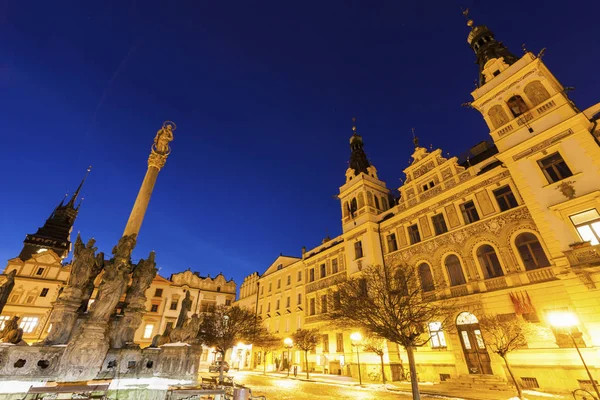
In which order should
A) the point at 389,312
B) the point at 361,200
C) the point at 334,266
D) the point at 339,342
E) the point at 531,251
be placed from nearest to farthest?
the point at 389,312
the point at 531,251
the point at 339,342
the point at 361,200
the point at 334,266

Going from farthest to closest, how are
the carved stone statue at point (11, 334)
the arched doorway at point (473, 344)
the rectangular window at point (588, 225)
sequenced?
the arched doorway at point (473, 344)
the rectangular window at point (588, 225)
the carved stone statue at point (11, 334)

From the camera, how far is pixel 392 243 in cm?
2581

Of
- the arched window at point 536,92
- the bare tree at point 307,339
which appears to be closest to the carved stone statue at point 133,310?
the bare tree at point 307,339

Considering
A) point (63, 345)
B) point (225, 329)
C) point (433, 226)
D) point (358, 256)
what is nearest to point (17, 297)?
point (225, 329)

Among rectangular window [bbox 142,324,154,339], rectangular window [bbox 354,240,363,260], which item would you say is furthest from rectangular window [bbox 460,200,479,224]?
rectangular window [bbox 142,324,154,339]

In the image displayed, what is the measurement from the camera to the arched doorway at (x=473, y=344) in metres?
16.8

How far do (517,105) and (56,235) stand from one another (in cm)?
7662

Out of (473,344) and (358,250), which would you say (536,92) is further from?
(358,250)

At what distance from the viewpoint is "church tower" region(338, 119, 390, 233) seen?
1165 inches

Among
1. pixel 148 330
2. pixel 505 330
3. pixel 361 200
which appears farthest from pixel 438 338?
pixel 148 330

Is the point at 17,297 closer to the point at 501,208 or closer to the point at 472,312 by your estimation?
the point at 472,312

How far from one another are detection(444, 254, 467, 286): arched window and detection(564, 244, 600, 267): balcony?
20.7ft

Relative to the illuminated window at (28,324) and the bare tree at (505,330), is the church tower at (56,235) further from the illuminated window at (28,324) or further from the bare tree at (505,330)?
the bare tree at (505,330)

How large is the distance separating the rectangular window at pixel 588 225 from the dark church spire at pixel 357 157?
21.1m
